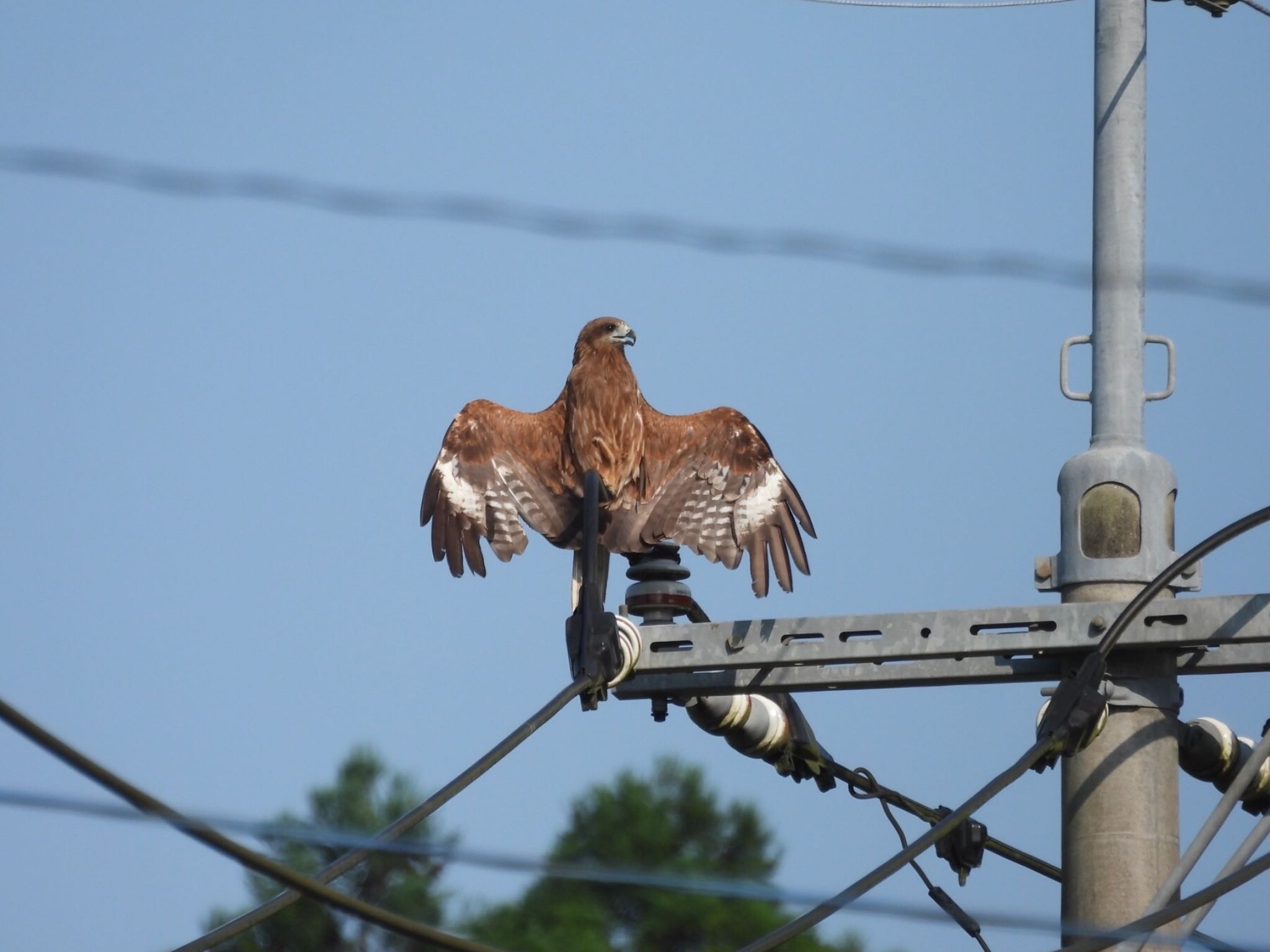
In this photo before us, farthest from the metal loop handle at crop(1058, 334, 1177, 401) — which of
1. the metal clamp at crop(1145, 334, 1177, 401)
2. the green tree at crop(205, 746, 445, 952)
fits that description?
the green tree at crop(205, 746, 445, 952)

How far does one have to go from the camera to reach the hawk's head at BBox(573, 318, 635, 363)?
373 inches

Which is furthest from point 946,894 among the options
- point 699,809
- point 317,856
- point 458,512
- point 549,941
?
point 699,809

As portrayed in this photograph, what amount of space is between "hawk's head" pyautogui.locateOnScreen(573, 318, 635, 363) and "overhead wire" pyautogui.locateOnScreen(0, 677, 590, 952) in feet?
15.9

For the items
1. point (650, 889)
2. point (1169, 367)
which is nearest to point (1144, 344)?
point (1169, 367)

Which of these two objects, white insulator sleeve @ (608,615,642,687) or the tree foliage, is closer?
white insulator sleeve @ (608,615,642,687)

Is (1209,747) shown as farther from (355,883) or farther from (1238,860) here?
(355,883)

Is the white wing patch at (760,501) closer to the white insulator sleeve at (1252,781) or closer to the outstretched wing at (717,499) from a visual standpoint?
the outstretched wing at (717,499)

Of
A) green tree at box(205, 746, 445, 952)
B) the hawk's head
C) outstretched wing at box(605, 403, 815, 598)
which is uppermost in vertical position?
green tree at box(205, 746, 445, 952)

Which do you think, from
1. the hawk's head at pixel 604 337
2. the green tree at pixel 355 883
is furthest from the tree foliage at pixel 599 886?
the hawk's head at pixel 604 337

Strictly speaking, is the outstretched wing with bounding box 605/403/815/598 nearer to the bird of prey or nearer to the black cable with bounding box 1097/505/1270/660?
the bird of prey

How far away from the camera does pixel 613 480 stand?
8789 millimetres

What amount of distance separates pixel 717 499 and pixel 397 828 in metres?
3.09

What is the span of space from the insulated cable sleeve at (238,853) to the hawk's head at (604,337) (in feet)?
16.0

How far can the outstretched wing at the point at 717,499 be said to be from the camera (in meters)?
8.54
